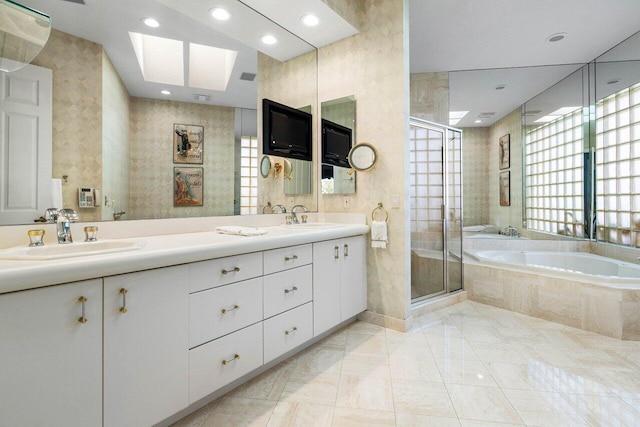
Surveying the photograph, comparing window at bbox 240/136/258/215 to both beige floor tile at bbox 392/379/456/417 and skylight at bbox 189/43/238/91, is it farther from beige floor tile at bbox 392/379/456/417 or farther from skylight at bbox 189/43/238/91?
beige floor tile at bbox 392/379/456/417

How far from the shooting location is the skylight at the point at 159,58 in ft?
6.11

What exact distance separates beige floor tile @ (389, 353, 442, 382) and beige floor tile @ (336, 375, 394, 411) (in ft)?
0.42

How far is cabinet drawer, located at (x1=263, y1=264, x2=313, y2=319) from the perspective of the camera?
1798 mm

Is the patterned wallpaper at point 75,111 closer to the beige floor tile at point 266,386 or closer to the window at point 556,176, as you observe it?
the beige floor tile at point 266,386

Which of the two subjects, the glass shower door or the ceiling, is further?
the glass shower door

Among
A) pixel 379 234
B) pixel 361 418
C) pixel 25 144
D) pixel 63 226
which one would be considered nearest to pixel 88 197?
pixel 63 226

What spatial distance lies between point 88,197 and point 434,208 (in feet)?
9.81

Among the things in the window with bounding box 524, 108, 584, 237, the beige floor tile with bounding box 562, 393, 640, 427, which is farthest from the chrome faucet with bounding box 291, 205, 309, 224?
the window with bounding box 524, 108, 584, 237

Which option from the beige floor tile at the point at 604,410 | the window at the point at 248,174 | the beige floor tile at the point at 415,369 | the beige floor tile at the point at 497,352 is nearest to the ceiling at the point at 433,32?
the window at the point at 248,174

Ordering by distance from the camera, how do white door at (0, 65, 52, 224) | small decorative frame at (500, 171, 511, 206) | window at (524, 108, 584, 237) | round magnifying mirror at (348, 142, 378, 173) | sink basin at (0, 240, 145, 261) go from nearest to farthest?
sink basin at (0, 240, 145, 261) → white door at (0, 65, 52, 224) → round magnifying mirror at (348, 142, 378, 173) → window at (524, 108, 584, 237) → small decorative frame at (500, 171, 511, 206)

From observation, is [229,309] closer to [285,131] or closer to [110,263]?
[110,263]

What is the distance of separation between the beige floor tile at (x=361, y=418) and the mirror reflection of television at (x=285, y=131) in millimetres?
1917

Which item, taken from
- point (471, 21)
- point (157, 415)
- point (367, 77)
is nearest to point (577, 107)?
point (471, 21)

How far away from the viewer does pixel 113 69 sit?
1721 mm
